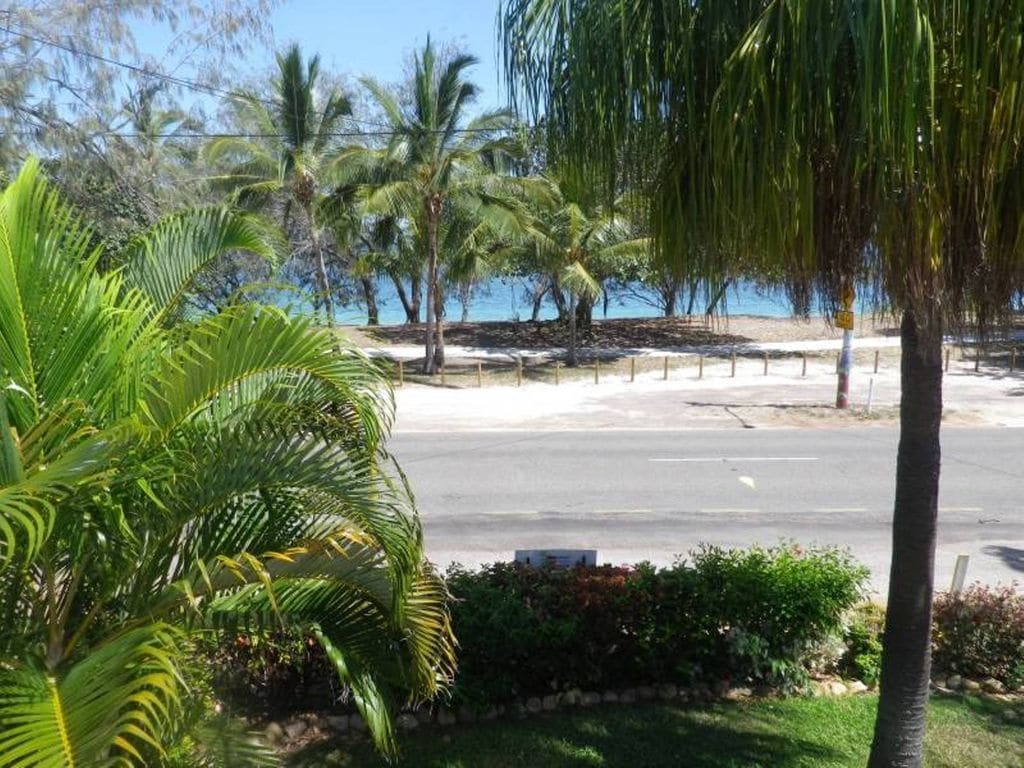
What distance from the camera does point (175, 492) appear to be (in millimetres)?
3367

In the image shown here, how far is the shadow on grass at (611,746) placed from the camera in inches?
214

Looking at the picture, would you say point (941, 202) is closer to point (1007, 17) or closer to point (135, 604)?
point (1007, 17)

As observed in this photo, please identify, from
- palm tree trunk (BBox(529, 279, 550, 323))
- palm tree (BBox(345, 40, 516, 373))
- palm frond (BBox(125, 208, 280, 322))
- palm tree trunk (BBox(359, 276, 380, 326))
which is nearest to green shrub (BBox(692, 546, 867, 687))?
palm frond (BBox(125, 208, 280, 322))

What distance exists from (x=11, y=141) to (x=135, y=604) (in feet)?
35.2

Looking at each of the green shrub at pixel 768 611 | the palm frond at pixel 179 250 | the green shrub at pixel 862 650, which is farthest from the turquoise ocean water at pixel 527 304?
the green shrub at pixel 862 650

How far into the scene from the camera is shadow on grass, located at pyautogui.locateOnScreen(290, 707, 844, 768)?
5445 millimetres

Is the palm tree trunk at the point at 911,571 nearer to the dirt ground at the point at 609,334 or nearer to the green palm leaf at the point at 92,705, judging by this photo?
the green palm leaf at the point at 92,705

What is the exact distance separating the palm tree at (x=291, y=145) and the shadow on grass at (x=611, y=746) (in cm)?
1857

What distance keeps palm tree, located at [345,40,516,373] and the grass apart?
17.4 meters

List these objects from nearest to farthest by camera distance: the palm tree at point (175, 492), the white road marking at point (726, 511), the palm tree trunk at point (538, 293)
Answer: the palm tree at point (175, 492), the white road marking at point (726, 511), the palm tree trunk at point (538, 293)

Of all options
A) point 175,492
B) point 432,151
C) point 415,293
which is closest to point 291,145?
point 432,151

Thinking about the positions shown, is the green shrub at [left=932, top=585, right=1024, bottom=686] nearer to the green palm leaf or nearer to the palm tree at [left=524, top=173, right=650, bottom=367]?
the green palm leaf

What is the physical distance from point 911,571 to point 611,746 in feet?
6.13

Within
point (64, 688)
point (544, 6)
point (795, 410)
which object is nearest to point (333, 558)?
point (64, 688)
